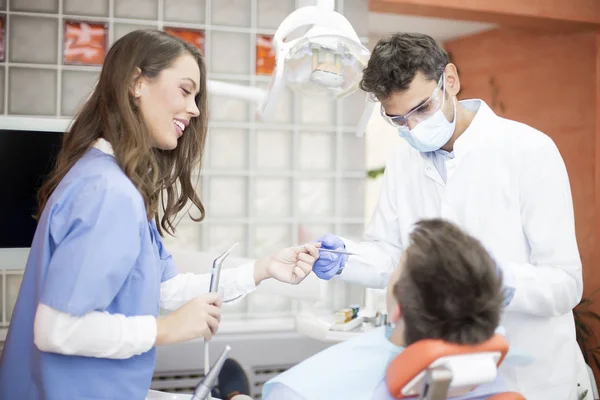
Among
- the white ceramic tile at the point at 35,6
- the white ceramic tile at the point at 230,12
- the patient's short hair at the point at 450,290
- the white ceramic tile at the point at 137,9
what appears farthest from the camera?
the white ceramic tile at the point at 230,12

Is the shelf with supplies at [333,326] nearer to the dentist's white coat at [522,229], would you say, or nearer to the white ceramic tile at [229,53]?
the dentist's white coat at [522,229]

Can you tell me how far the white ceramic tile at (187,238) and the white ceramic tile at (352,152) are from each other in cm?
83

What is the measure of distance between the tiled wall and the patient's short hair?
2.08 m

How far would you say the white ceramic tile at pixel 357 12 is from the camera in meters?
3.22

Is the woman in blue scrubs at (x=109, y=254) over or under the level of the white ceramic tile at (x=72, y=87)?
under

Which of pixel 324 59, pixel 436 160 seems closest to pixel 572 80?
pixel 436 160

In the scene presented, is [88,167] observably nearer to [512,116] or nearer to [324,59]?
[324,59]

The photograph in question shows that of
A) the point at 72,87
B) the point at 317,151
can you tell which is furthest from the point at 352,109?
the point at 72,87

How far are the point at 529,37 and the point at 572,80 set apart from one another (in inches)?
19.2

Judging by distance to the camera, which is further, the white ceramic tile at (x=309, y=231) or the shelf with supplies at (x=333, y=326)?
the white ceramic tile at (x=309, y=231)

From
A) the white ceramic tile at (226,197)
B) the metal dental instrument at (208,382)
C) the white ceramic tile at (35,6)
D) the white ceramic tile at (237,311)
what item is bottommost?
the white ceramic tile at (237,311)

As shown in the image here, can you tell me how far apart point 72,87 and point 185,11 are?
2.15 ft

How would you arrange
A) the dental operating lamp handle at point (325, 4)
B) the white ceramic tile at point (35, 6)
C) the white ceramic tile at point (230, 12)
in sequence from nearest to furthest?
the dental operating lamp handle at point (325, 4) → the white ceramic tile at point (35, 6) → the white ceramic tile at point (230, 12)

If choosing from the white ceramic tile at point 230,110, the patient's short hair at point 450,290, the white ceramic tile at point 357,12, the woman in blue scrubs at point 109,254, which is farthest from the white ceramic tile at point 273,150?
the patient's short hair at point 450,290
